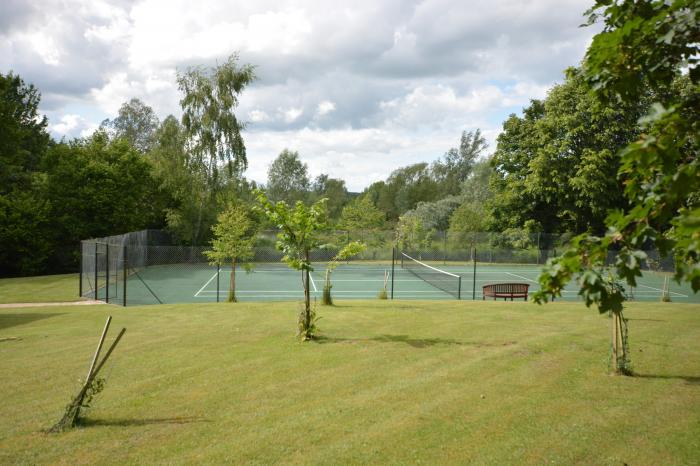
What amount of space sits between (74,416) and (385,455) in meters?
3.76

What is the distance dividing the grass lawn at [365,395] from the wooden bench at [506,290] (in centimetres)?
717

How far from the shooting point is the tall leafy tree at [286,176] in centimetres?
7244

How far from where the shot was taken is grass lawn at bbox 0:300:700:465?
5.41 metres

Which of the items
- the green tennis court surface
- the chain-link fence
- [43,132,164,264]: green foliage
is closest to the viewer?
the chain-link fence

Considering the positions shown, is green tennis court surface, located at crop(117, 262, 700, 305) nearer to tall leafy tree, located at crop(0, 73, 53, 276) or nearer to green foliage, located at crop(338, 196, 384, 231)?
tall leafy tree, located at crop(0, 73, 53, 276)

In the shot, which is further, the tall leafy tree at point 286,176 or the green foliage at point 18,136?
the tall leafy tree at point 286,176

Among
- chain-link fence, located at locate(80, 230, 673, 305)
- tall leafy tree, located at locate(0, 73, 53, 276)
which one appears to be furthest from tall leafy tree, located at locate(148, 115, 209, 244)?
tall leafy tree, located at locate(0, 73, 53, 276)

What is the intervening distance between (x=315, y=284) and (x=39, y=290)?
13.1 meters

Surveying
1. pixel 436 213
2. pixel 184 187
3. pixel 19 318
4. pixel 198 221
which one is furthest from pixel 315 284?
pixel 436 213

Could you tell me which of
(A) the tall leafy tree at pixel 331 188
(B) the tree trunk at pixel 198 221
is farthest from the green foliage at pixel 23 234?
(A) the tall leafy tree at pixel 331 188

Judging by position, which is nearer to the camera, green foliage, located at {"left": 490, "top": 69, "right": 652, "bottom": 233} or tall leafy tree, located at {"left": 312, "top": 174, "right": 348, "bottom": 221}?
green foliage, located at {"left": 490, "top": 69, "right": 652, "bottom": 233}

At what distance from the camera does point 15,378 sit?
8.20 meters

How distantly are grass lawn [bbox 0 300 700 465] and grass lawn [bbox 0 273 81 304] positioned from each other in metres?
8.97

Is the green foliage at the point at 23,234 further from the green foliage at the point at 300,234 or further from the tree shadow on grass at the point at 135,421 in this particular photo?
the tree shadow on grass at the point at 135,421
